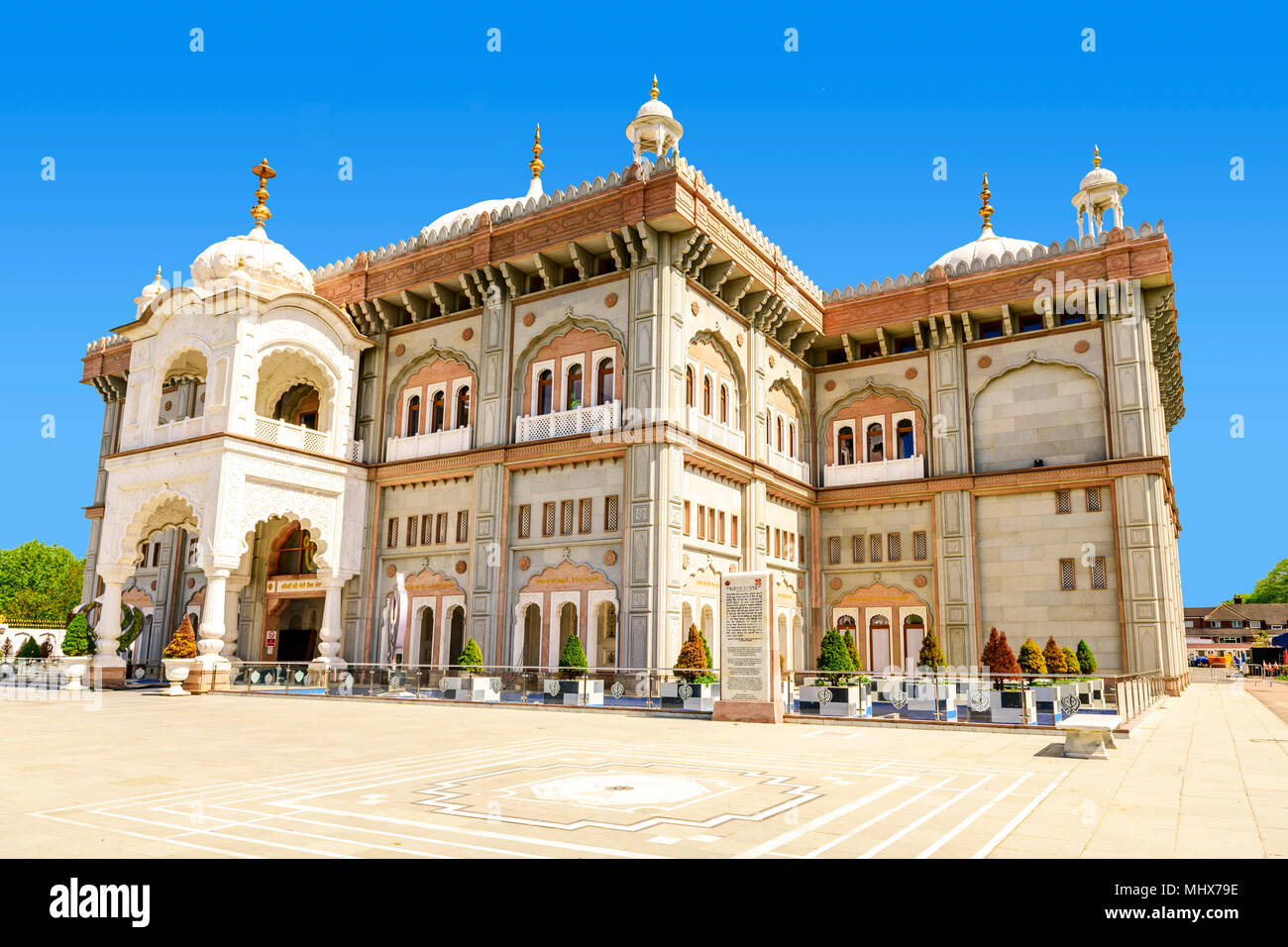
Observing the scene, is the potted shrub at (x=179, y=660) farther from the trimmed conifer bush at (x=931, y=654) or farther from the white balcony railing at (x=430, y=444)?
the trimmed conifer bush at (x=931, y=654)

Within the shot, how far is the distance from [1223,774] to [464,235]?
78.1 feet

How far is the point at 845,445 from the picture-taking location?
31891mm

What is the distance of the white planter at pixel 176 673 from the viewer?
75.4ft

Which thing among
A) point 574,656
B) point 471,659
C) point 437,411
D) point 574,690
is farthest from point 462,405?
point 574,690

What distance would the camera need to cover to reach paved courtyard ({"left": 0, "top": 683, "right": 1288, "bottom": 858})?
5918mm

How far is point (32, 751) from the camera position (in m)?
10.6

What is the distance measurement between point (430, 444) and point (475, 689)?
9.48 metres

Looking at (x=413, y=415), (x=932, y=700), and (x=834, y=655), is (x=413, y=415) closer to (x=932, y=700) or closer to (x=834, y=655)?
(x=834, y=655)

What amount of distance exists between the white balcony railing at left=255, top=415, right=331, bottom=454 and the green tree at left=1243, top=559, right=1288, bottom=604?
106m

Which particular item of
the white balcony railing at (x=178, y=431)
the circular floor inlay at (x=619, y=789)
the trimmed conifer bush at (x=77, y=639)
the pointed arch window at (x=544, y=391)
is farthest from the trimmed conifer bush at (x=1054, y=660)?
the trimmed conifer bush at (x=77, y=639)

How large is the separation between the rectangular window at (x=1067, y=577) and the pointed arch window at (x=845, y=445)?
7653 mm

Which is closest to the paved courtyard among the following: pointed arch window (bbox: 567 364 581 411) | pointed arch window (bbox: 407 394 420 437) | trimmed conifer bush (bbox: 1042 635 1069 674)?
trimmed conifer bush (bbox: 1042 635 1069 674)
